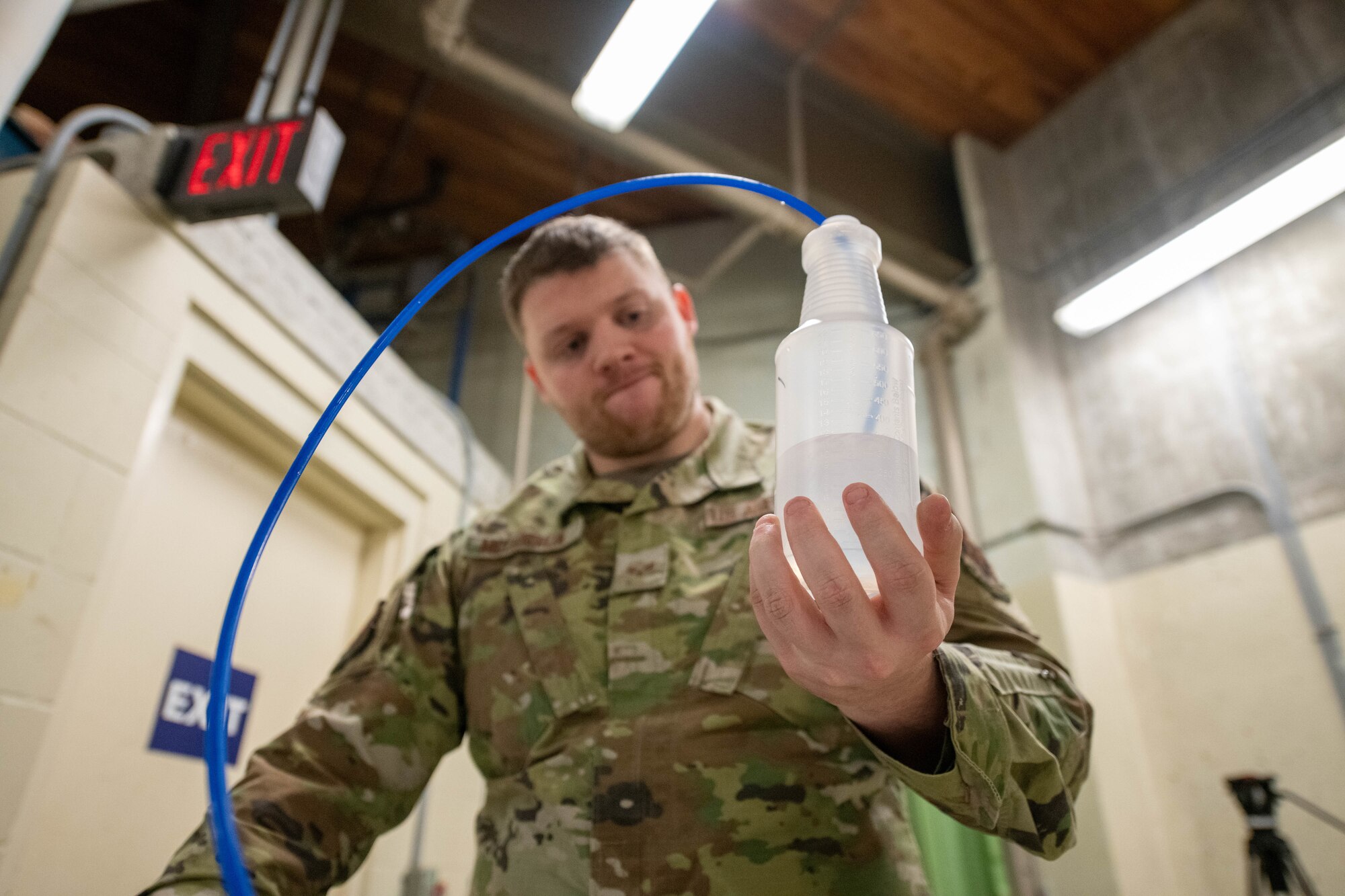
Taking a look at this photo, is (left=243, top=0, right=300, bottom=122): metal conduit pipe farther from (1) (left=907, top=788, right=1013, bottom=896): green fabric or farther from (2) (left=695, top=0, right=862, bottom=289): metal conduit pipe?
(1) (left=907, top=788, right=1013, bottom=896): green fabric

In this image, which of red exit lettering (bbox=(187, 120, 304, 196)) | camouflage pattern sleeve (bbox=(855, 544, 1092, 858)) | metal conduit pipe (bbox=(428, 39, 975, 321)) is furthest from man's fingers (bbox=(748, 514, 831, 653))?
metal conduit pipe (bbox=(428, 39, 975, 321))

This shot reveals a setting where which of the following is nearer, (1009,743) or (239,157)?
(1009,743)

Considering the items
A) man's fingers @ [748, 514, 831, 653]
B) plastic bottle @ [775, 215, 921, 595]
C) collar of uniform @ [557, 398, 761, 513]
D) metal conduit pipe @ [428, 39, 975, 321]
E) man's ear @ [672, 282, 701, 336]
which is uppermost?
metal conduit pipe @ [428, 39, 975, 321]

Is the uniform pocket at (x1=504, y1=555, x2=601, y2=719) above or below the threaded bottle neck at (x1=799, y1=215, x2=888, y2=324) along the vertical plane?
below

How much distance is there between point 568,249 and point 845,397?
0.69 m

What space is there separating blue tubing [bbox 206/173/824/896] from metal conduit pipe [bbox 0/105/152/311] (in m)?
0.93

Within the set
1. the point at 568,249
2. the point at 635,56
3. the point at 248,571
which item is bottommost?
the point at 248,571

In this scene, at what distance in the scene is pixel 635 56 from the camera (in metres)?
2.38

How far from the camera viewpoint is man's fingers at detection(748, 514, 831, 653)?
0.49 m

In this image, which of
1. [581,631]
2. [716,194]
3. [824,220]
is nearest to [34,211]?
[581,631]

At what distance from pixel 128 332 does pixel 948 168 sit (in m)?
3.63

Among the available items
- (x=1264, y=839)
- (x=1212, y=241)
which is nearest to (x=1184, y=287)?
(x=1212, y=241)

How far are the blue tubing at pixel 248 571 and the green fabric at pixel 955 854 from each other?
5.53ft

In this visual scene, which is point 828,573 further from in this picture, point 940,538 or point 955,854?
point 955,854
